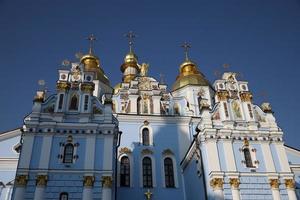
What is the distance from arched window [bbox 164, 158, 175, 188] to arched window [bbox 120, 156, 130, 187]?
2731 mm

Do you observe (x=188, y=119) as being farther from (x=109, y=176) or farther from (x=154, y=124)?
(x=109, y=176)

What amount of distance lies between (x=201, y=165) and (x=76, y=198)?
748 centimetres

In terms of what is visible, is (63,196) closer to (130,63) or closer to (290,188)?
(290,188)

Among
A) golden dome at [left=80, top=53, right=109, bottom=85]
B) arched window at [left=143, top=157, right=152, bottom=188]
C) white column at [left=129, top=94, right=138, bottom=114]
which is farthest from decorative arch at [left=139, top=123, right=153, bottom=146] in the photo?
golden dome at [left=80, top=53, right=109, bottom=85]

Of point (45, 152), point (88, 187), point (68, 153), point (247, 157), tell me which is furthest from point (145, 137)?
point (45, 152)

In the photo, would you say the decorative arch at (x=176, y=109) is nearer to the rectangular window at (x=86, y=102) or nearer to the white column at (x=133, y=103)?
the white column at (x=133, y=103)

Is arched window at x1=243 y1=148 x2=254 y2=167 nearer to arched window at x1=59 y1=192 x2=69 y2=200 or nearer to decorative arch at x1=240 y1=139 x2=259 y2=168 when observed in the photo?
decorative arch at x1=240 y1=139 x2=259 y2=168

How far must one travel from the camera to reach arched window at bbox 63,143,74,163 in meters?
20.0

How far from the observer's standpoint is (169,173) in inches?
1021

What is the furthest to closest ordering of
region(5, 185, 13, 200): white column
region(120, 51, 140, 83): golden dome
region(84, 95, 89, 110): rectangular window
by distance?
region(120, 51, 140, 83): golden dome
region(5, 185, 13, 200): white column
region(84, 95, 89, 110): rectangular window

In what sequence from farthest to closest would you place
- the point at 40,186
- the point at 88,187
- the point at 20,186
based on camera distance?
the point at 88,187
the point at 40,186
the point at 20,186

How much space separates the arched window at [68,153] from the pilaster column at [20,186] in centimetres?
233

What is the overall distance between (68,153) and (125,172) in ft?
20.8

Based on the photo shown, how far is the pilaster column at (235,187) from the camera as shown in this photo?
64.5ft
